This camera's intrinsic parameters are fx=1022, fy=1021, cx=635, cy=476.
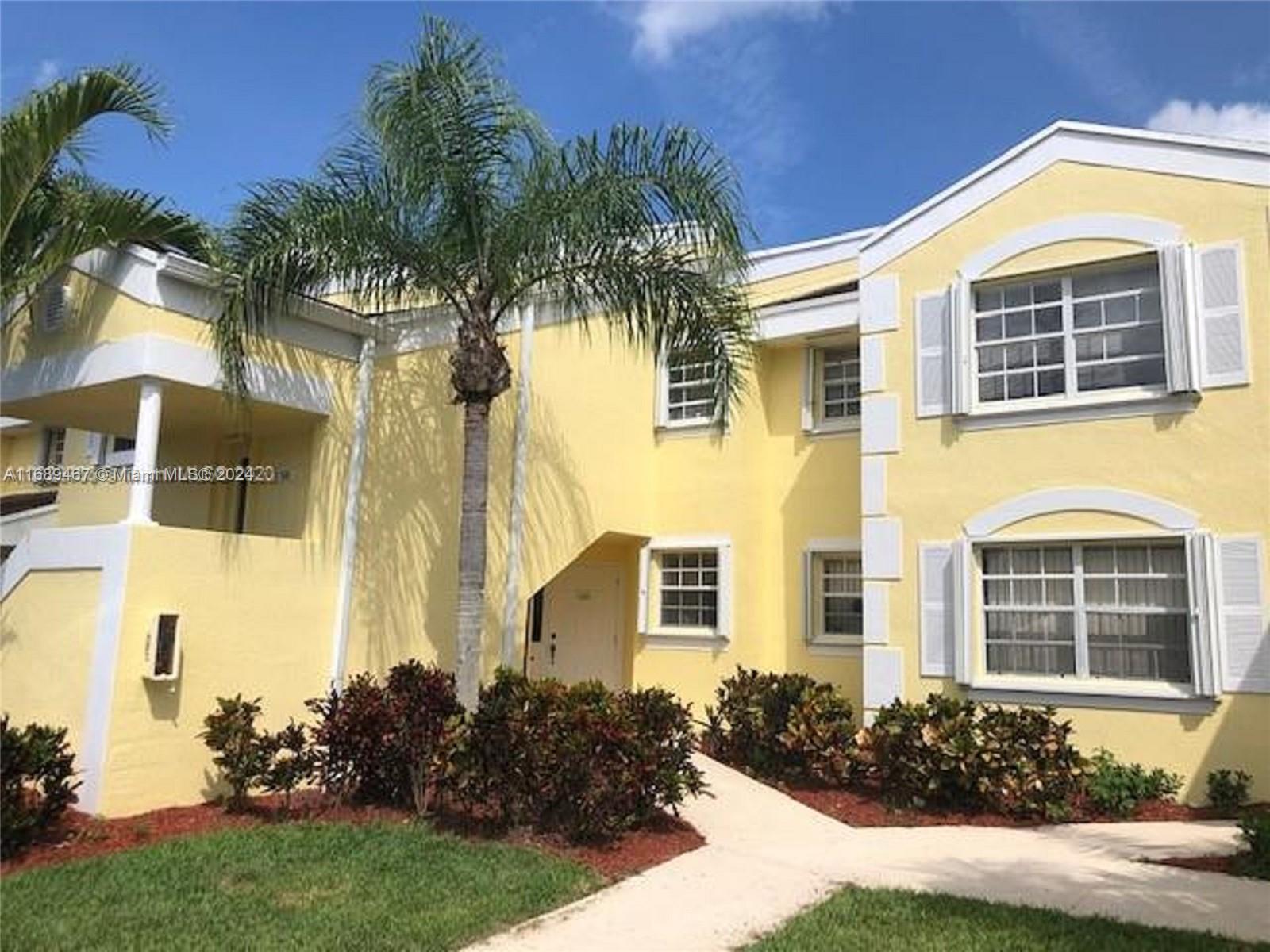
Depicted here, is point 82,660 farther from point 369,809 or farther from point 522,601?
point 522,601

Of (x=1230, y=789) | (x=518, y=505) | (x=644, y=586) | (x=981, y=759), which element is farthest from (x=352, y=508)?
(x=1230, y=789)

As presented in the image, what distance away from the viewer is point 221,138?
33.8ft

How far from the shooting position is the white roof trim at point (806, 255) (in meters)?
14.1

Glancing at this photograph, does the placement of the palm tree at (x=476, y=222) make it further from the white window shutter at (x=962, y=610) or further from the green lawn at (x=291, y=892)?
the white window shutter at (x=962, y=610)

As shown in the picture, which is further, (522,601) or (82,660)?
(522,601)

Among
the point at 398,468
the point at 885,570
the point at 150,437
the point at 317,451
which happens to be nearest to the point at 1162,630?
the point at 885,570

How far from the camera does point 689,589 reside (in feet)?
46.9

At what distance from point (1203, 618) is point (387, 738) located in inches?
302

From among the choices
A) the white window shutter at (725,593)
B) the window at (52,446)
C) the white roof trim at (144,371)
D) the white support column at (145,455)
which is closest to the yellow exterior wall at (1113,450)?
the white window shutter at (725,593)

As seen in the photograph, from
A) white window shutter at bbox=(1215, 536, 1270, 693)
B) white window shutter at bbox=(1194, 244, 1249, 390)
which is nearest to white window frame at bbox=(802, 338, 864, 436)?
white window shutter at bbox=(1194, 244, 1249, 390)

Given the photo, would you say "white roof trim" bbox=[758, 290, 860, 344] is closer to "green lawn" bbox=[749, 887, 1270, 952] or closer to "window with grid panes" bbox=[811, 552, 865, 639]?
"window with grid panes" bbox=[811, 552, 865, 639]

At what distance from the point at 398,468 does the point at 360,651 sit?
88.4 inches

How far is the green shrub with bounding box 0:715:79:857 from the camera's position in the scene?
25.4 feet

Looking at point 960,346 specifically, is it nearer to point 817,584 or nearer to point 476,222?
point 817,584
